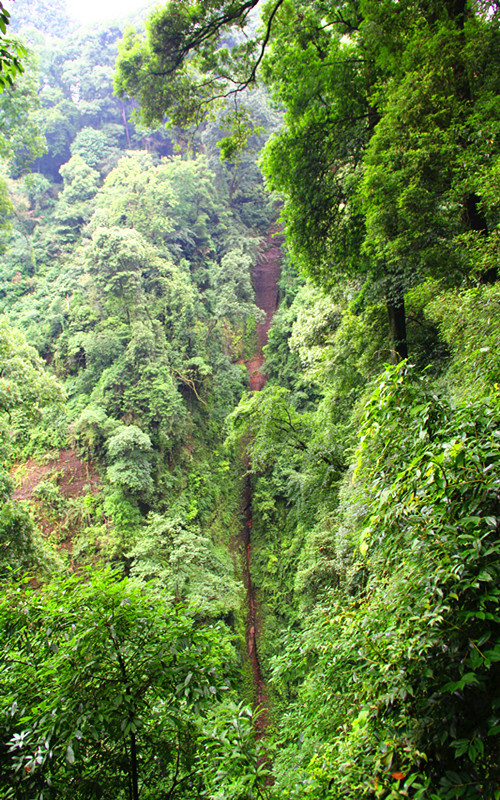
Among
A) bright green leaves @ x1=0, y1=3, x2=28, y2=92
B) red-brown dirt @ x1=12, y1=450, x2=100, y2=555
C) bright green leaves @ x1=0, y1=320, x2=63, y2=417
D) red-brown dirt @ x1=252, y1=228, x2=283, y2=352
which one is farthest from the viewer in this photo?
red-brown dirt @ x1=252, y1=228, x2=283, y2=352

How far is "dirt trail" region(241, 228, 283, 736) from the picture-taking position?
34.6ft

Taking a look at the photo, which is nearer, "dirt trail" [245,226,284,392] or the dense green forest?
the dense green forest

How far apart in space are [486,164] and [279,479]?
474 inches

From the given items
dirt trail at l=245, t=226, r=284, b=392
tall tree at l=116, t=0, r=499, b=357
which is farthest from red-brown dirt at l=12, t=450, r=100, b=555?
dirt trail at l=245, t=226, r=284, b=392

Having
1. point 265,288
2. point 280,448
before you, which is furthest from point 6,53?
point 265,288

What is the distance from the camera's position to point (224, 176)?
80.5ft

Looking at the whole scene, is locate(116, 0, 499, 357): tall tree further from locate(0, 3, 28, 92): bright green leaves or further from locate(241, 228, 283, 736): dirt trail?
locate(0, 3, 28, 92): bright green leaves

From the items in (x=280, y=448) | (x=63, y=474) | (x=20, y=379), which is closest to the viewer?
(x=20, y=379)

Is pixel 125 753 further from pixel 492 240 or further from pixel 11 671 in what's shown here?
pixel 492 240

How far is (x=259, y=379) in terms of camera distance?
64.0 feet

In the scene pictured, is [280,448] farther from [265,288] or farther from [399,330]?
[265,288]

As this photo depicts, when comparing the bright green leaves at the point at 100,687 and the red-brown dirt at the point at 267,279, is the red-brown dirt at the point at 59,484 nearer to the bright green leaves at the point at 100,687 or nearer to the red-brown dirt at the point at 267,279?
the bright green leaves at the point at 100,687

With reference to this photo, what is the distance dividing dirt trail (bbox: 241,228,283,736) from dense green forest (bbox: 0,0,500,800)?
12cm

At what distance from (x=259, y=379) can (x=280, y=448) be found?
41.2 feet
